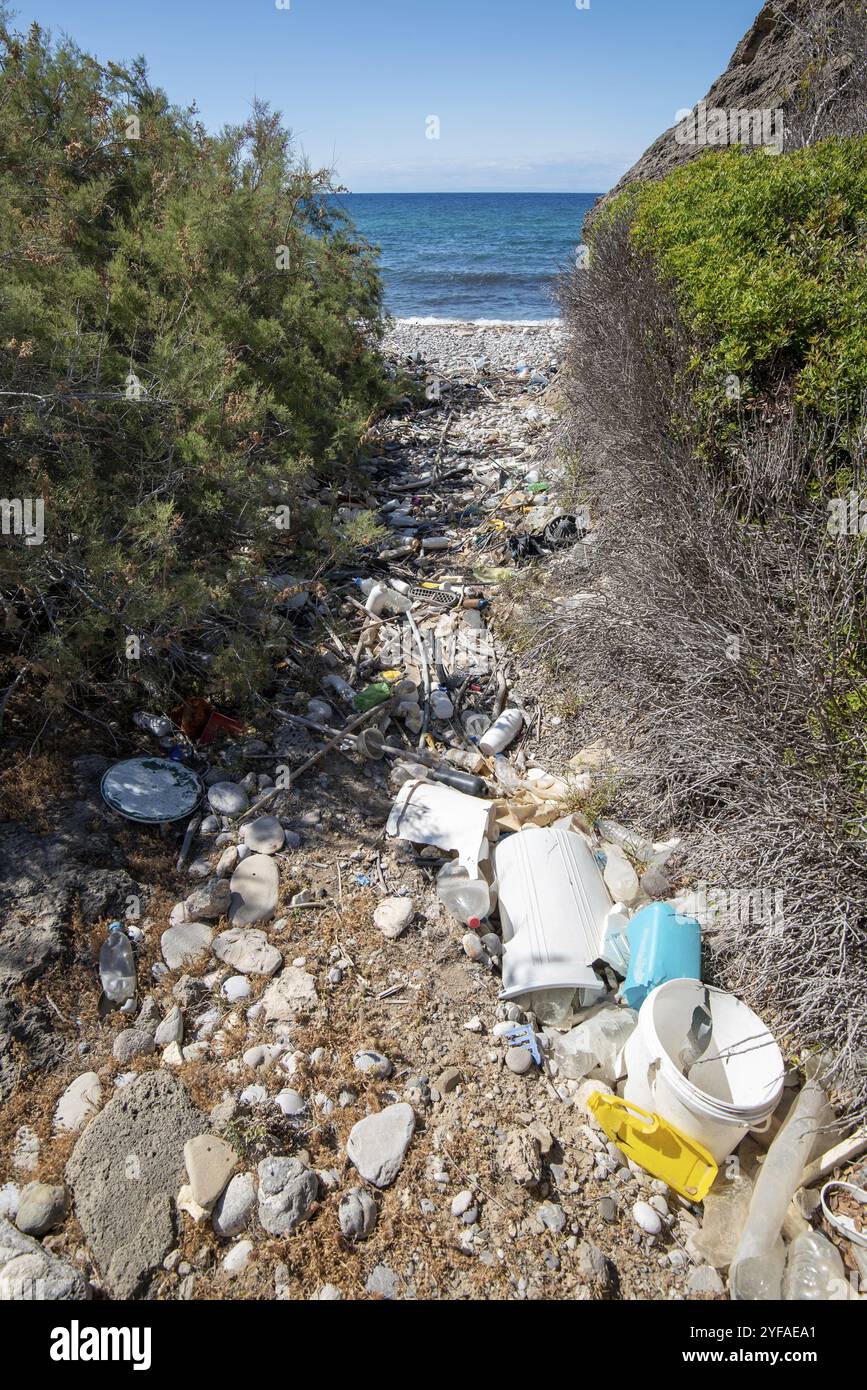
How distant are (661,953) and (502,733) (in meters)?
1.59

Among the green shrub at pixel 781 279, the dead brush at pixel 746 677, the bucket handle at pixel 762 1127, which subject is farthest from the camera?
the green shrub at pixel 781 279

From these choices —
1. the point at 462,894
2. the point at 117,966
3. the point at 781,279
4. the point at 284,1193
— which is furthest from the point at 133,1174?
the point at 781,279

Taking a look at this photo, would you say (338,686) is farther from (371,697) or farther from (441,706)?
(441,706)

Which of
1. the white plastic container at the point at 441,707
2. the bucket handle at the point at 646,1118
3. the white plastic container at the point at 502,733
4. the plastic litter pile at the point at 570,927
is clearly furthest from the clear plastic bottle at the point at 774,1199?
the white plastic container at the point at 441,707

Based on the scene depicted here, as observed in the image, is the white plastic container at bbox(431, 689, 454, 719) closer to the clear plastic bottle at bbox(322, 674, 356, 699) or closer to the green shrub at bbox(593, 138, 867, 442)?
the clear plastic bottle at bbox(322, 674, 356, 699)

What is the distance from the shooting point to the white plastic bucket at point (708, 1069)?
6.77ft

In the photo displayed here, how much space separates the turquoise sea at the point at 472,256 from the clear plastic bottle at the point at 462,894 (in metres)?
7.27

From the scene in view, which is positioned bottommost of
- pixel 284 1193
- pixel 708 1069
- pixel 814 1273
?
pixel 814 1273

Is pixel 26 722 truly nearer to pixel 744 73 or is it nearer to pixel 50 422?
pixel 50 422

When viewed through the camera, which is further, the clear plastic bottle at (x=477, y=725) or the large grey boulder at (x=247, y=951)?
the clear plastic bottle at (x=477, y=725)

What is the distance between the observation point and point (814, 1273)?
1919mm

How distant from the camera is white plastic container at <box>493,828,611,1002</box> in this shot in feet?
8.46

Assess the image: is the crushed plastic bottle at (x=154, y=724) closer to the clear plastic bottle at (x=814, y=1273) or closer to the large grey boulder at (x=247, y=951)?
the large grey boulder at (x=247, y=951)

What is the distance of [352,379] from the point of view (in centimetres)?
733
